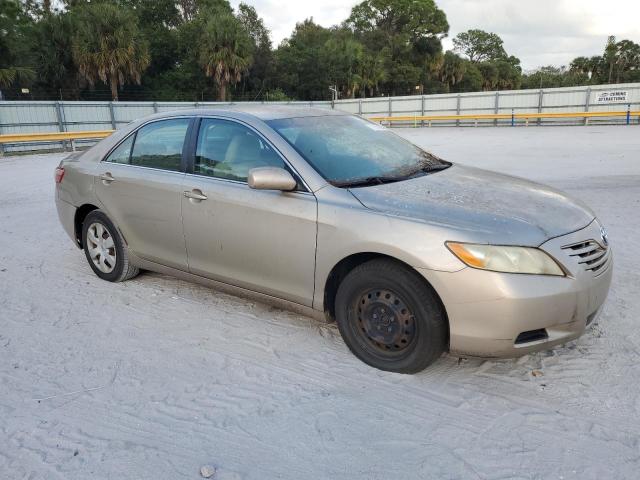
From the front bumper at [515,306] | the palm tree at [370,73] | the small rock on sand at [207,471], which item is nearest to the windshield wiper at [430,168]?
the front bumper at [515,306]

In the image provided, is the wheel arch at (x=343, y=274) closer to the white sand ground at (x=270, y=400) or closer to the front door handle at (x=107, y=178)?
the white sand ground at (x=270, y=400)

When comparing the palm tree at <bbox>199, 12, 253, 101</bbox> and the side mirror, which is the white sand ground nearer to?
the side mirror

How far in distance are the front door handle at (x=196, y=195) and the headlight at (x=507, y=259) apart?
76.8 inches

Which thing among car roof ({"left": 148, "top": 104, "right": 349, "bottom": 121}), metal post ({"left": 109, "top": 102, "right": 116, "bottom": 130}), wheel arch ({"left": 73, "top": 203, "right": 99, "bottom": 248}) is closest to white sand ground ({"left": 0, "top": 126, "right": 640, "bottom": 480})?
wheel arch ({"left": 73, "top": 203, "right": 99, "bottom": 248})

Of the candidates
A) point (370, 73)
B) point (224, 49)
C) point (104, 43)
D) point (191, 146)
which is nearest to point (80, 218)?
point (191, 146)

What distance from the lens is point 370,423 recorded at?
2.73 m

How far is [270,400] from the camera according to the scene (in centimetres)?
297

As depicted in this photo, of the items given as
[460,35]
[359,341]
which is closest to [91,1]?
[359,341]

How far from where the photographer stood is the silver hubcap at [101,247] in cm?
472

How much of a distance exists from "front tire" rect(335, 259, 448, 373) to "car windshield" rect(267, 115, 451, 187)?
0.67m

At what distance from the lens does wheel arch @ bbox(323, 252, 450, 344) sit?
2918 mm

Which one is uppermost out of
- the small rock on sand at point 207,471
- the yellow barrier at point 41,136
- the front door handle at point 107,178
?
the front door handle at point 107,178

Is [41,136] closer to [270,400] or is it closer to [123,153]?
[123,153]

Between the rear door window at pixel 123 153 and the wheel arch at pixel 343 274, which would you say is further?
the rear door window at pixel 123 153
